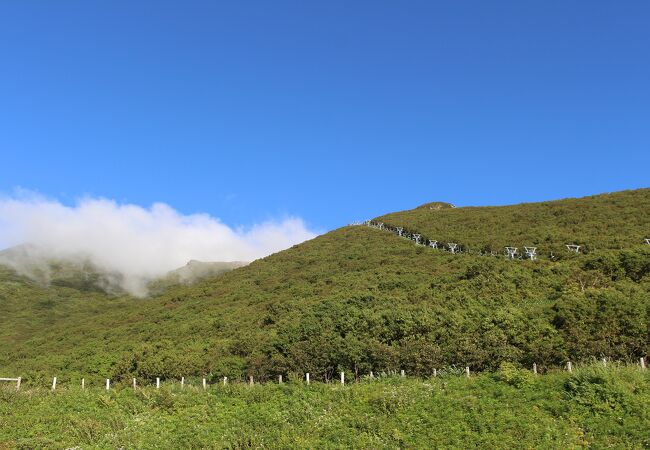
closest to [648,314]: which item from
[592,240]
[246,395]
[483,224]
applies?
[246,395]

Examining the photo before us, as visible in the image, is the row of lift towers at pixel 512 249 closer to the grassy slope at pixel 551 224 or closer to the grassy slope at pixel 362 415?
the grassy slope at pixel 551 224

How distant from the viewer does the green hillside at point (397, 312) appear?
1062 inches

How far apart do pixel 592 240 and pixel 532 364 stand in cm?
3286

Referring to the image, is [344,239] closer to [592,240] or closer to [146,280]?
[592,240]

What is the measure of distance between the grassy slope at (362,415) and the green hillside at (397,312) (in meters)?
5.58

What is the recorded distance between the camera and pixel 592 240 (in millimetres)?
51750

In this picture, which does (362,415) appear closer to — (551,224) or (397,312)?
(397,312)

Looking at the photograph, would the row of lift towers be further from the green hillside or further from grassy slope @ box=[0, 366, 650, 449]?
grassy slope @ box=[0, 366, 650, 449]

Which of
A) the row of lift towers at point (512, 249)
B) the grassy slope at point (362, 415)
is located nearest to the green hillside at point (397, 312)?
the row of lift towers at point (512, 249)

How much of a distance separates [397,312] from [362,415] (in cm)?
1509

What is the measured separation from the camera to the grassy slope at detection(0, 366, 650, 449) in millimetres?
16484

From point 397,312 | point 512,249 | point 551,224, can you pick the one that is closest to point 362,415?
point 397,312

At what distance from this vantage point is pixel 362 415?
1950 centimetres

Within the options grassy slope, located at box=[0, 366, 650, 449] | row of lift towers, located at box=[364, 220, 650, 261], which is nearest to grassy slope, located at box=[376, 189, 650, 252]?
row of lift towers, located at box=[364, 220, 650, 261]
